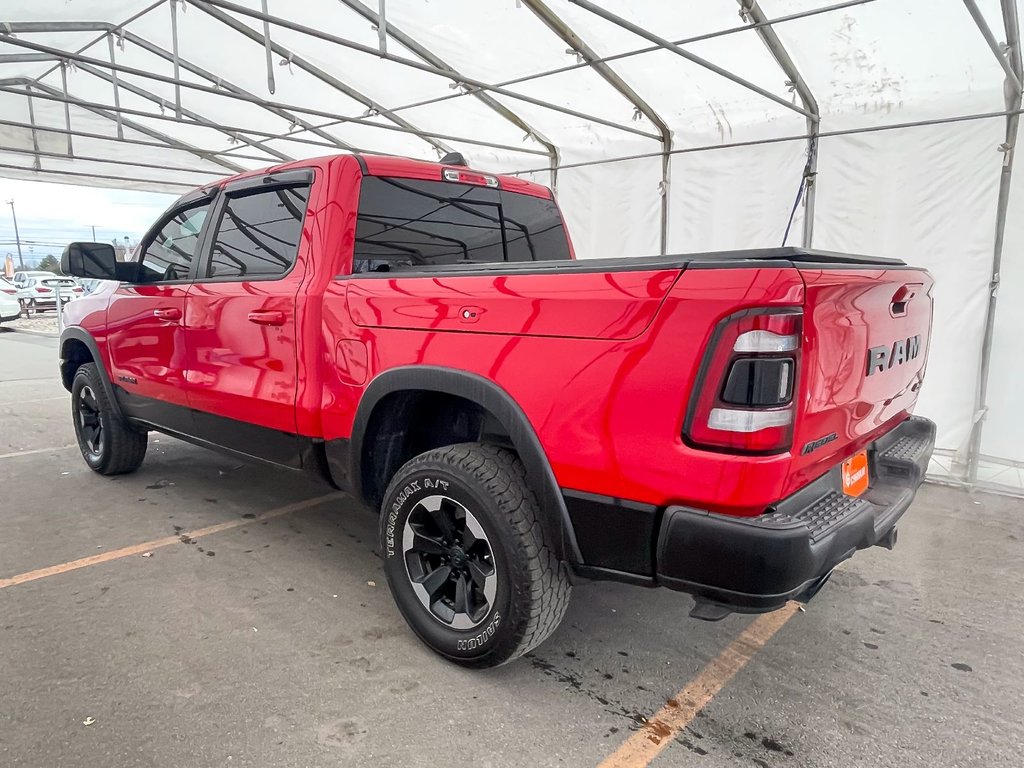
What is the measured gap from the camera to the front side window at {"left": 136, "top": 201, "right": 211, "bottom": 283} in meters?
3.68

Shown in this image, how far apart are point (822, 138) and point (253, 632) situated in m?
5.90

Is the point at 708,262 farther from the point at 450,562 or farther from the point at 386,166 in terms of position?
the point at 386,166

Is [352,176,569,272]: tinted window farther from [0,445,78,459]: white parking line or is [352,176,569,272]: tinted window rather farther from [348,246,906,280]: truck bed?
[0,445,78,459]: white parking line

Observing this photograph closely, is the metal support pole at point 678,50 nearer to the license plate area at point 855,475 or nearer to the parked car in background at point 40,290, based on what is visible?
the license plate area at point 855,475

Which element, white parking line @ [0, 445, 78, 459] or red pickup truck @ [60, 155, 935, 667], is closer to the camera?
red pickup truck @ [60, 155, 935, 667]

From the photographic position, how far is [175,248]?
3.87 metres

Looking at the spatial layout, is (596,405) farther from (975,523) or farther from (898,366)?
(975,523)

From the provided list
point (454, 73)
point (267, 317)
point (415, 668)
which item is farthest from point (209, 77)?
point (415, 668)

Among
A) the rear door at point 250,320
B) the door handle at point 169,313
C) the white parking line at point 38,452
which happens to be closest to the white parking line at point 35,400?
the white parking line at point 38,452

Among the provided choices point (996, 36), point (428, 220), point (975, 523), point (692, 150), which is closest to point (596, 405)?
point (428, 220)

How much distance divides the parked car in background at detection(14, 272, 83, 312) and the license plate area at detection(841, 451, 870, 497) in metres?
24.5

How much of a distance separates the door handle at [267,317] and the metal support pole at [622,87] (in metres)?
4.17

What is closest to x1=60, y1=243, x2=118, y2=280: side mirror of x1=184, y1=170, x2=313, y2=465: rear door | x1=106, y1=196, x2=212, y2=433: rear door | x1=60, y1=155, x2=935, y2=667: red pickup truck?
x1=106, y1=196, x2=212, y2=433: rear door

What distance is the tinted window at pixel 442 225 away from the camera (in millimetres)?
2906
